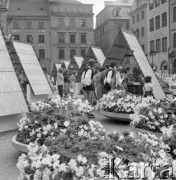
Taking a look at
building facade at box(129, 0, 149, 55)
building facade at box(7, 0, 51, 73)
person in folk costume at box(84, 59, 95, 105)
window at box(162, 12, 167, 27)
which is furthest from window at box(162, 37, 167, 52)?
person in folk costume at box(84, 59, 95, 105)

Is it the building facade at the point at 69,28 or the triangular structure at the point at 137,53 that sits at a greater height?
the building facade at the point at 69,28

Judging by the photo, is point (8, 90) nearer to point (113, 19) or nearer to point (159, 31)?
point (159, 31)

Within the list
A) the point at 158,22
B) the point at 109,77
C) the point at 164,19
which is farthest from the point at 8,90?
the point at 158,22

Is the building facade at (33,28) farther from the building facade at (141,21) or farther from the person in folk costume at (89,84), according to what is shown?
the person in folk costume at (89,84)

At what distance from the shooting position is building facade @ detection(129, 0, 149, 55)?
53000 mm

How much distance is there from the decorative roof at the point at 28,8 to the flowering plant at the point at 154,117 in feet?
217

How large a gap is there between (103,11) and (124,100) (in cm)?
6914

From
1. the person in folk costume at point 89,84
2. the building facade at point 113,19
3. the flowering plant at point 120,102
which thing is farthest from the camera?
the building facade at point 113,19

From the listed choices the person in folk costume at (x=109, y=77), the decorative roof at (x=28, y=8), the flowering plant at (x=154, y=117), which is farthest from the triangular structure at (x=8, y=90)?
the decorative roof at (x=28, y=8)

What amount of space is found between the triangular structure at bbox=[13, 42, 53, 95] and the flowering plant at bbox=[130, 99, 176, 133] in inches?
317

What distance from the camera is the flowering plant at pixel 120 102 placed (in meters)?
10.2

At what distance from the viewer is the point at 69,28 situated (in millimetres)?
72812

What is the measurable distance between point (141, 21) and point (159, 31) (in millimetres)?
8353

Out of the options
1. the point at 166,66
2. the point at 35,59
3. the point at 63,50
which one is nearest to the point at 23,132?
the point at 35,59
